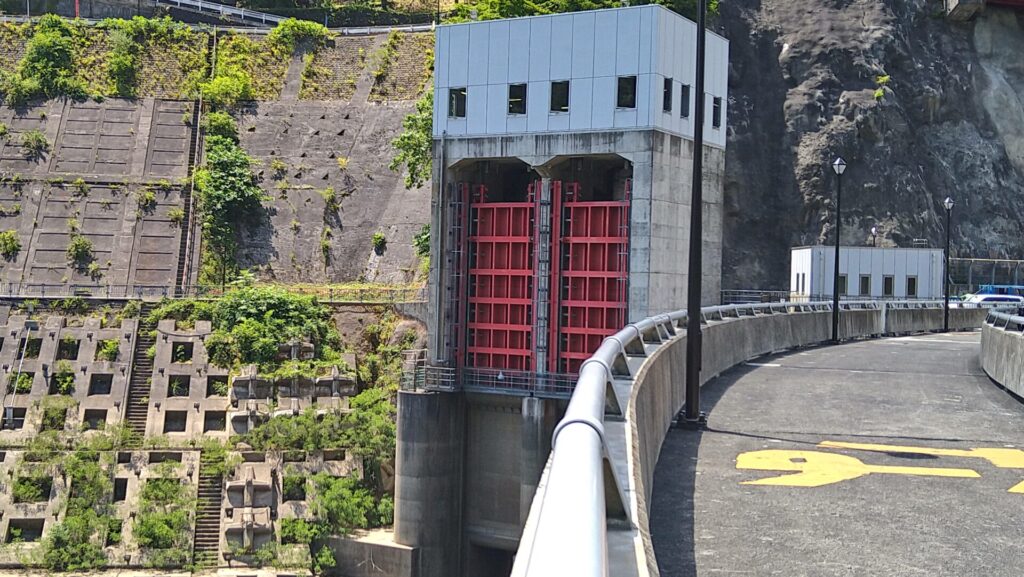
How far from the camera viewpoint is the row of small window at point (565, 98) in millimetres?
36406

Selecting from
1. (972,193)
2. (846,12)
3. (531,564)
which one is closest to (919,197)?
(972,193)

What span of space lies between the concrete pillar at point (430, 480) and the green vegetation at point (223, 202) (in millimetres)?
23106

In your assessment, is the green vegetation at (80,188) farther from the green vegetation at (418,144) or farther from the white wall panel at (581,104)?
the white wall panel at (581,104)

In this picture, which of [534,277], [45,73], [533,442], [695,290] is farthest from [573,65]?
[45,73]

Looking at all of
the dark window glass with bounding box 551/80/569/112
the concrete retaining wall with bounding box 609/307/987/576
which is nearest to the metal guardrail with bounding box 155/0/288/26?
the dark window glass with bounding box 551/80/569/112

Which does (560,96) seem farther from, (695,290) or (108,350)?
(108,350)

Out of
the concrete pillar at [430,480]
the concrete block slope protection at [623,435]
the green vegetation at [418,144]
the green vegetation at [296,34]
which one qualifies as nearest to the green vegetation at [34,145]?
the green vegetation at [296,34]

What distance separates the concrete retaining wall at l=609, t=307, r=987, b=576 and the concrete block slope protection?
0.02 meters

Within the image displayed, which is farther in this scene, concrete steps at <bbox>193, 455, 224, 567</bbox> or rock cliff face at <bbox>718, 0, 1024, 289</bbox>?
rock cliff face at <bbox>718, 0, 1024, 289</bbox>

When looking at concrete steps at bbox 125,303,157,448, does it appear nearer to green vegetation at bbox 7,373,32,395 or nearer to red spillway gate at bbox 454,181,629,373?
green vegetation at bbox 7,373,32,395

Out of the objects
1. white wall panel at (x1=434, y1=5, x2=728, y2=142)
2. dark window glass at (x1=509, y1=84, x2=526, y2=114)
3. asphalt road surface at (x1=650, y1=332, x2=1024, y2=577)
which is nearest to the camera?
asphalt road surface at (x1=650, y1=332, x2=1024, y2=577)

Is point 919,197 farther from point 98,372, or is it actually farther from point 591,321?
point 98,372

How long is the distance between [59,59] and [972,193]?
185 feet

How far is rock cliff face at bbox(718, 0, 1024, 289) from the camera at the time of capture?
7081 centimetres
